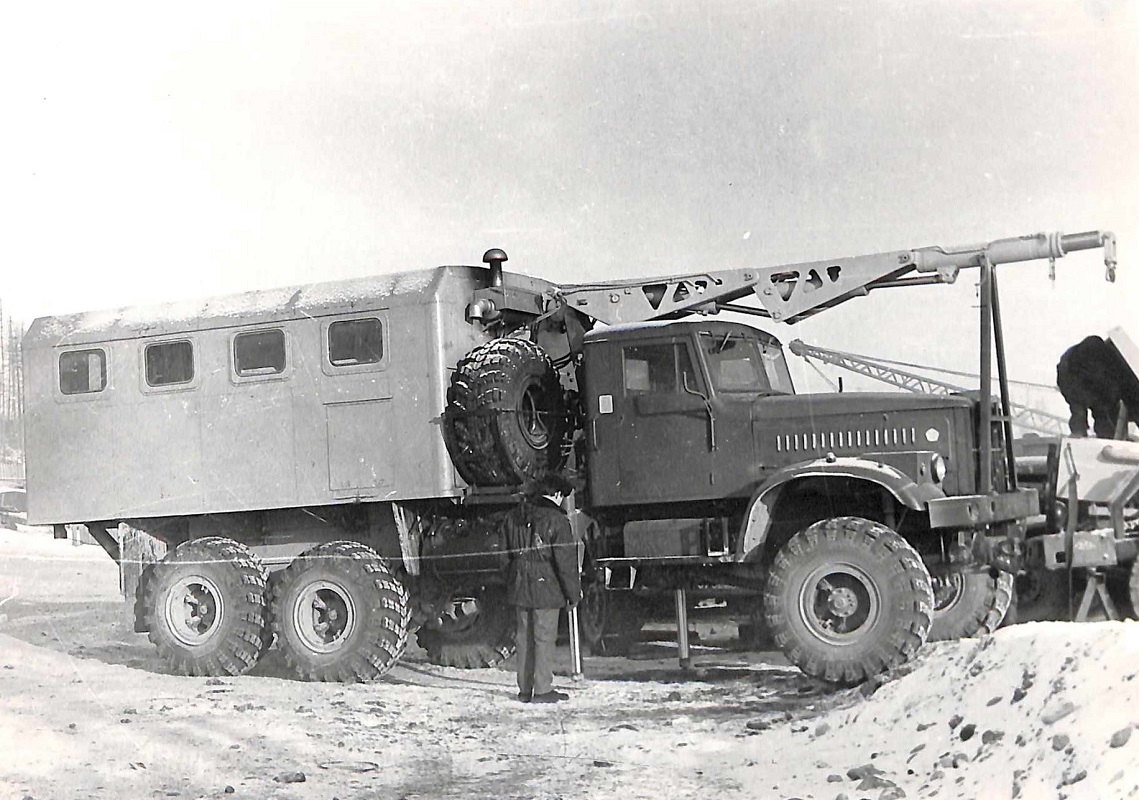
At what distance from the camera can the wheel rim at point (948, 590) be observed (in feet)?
29.8

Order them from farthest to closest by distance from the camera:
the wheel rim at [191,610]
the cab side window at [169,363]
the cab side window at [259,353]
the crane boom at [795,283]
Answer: the wheel rim at [191,610] < the cab side window at [169,363] < the cab side window at [259,353] < the crane boom at [795,283]

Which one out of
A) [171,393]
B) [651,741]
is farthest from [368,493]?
[651,741]

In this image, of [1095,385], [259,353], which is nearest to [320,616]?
[259,353]

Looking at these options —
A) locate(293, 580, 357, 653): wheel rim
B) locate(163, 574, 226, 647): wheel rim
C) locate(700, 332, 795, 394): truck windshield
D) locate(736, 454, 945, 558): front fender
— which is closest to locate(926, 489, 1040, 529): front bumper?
locate(736, 454, 945, 558): front fender

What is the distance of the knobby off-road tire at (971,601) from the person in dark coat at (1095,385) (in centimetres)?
122

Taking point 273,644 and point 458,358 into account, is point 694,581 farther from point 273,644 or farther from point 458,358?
point 273,644

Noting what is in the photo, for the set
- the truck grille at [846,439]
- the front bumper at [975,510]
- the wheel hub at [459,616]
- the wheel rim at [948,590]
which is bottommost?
the wheel hub at [459,616]

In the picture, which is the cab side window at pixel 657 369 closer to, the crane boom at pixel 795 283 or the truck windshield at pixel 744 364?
the truck windshield at pixel 744 364

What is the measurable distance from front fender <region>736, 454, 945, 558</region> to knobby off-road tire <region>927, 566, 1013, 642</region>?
3.71 feet

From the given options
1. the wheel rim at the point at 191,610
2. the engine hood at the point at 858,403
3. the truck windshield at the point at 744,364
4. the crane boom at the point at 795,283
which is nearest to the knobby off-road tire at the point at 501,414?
the crane boom at the point at 795,283

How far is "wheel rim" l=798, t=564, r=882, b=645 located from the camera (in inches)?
312

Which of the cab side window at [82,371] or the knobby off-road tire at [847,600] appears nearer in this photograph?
the knobby off-road tire at [847,600]

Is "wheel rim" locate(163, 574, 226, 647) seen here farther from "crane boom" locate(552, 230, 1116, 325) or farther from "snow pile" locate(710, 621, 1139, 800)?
"snow pile" locate(710, 621, 1139, 800)

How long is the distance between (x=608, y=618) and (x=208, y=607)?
3144 mm
